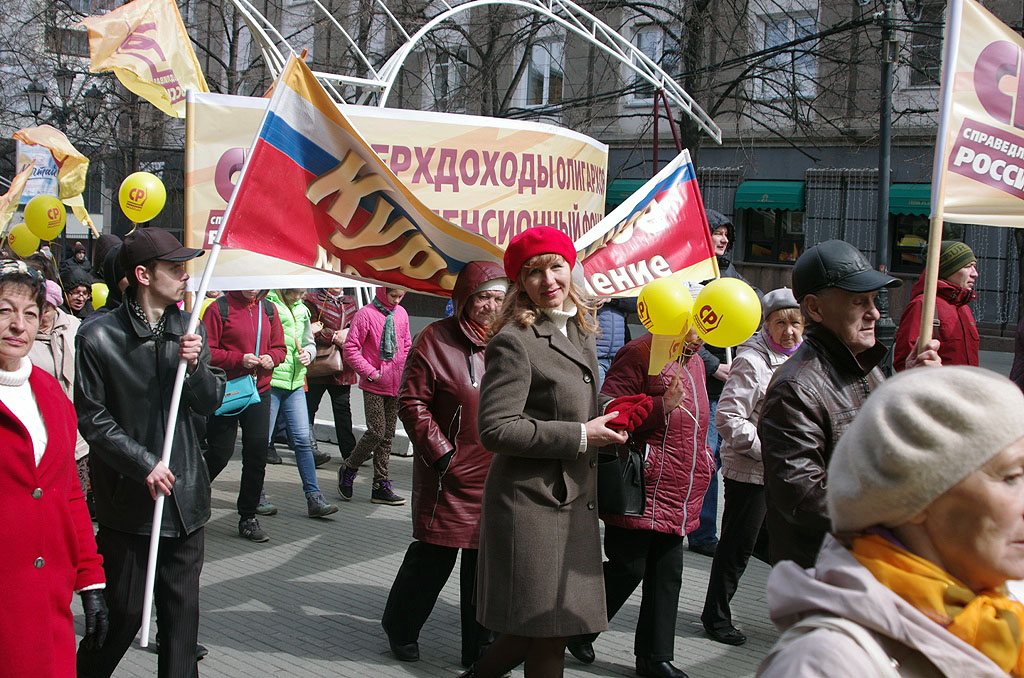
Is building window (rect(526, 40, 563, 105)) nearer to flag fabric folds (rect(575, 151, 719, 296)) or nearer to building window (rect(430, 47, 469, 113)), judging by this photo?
building window (rect(430, 47, 469, 113))

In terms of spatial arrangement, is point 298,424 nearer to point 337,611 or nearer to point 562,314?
point 337,611

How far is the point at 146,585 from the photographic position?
381cm

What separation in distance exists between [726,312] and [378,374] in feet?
15.3

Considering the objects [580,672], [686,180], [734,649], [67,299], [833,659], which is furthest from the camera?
[67,299]

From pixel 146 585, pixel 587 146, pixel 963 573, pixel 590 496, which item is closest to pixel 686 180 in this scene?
pixel 587 146

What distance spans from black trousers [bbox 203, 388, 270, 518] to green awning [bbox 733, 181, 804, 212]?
62.4ft

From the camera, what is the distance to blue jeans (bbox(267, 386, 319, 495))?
764cm

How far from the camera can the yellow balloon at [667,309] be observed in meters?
4.36

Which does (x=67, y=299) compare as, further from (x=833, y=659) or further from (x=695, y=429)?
(x=833, y=659)

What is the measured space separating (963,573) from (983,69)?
3.24 m

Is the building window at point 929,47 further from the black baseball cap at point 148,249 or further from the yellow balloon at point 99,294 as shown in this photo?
the black baseball cap at point 148,249

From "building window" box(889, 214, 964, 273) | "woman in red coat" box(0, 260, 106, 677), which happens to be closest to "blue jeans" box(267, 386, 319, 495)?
"woman in red coat" box(0, 260, 106, 677)

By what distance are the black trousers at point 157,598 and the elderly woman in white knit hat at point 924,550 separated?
2.92 meters

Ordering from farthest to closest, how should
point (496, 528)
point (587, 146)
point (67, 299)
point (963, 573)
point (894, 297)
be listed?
point (894, 297), point (67, 299), point (587, 146), point (496, 528), point (963, 573)
